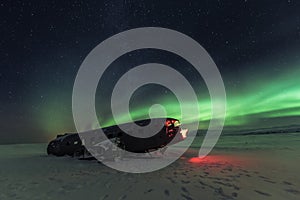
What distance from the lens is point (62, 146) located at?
2262cm

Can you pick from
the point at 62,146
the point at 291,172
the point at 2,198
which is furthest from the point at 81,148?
the point at 291,172

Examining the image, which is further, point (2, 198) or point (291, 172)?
point (291, 172)

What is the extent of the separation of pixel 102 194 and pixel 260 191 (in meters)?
4.21

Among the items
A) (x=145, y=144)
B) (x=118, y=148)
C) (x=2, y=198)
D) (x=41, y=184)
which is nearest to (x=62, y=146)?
(x=118, y=148)

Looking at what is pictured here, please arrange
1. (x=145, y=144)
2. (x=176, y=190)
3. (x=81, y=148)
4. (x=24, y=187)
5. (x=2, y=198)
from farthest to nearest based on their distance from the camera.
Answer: (x=81, y=148), (x=145, y=144), (x=24, y=187), (x=176, y=190), (x=2, y=198)

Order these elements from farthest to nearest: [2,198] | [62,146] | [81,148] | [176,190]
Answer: [62,146] → [81,148] → [176,190] → [2,198]

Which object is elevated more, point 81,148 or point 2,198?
point 81,148

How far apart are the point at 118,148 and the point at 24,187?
911 centimetres

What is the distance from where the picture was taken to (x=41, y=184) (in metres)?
8.84

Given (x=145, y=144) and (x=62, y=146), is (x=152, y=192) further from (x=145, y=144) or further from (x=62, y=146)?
(x=62, y=146)

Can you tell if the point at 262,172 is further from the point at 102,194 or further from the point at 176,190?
the point at 102,194

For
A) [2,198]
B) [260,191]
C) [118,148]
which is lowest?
[260,191]

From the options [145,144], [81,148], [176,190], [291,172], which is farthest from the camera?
[81,148]

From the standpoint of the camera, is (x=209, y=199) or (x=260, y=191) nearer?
(x=209, y=199)
